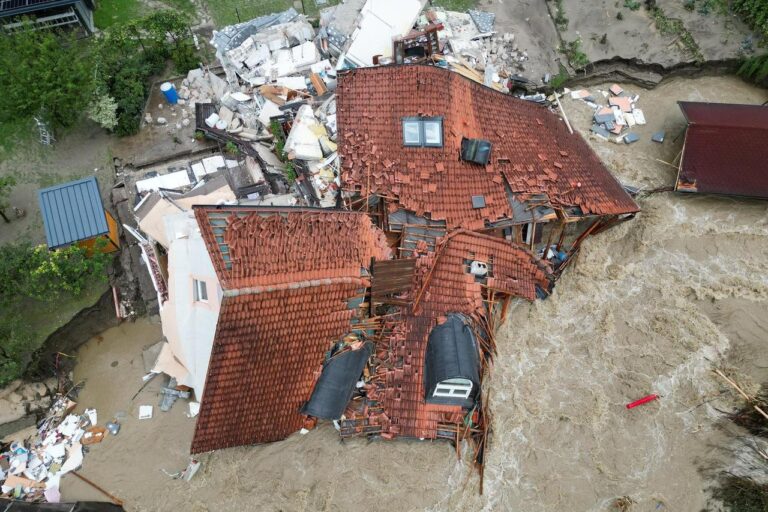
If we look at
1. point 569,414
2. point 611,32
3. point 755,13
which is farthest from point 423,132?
point 755,13

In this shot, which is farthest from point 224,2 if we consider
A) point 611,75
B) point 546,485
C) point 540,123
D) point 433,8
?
point 546,485

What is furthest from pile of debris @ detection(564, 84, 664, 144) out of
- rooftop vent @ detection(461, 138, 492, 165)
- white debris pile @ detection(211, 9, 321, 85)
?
white debris pile @ detection(211, 9, 321, 85)

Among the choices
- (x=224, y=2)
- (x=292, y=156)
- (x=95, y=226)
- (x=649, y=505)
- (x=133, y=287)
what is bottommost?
(x=649, y=505)

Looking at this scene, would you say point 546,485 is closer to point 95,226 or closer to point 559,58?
point 95,226

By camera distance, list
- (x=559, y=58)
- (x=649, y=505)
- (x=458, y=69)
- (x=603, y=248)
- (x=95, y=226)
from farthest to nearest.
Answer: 1. (x=559, y=58)
2. (x=458, y=69)
3. (x=603, y=248)
4. (x=95, y=226)
5. (x=649, y=505)

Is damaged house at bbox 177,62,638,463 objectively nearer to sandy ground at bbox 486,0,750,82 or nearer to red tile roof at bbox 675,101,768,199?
red tile roof at bbox 675,101,768,199

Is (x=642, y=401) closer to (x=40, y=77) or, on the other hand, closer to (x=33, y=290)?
(x=33, y=290)

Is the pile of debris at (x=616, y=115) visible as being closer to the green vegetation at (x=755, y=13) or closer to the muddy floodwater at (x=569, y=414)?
the muddy floodwater at (x=569, y=414)
